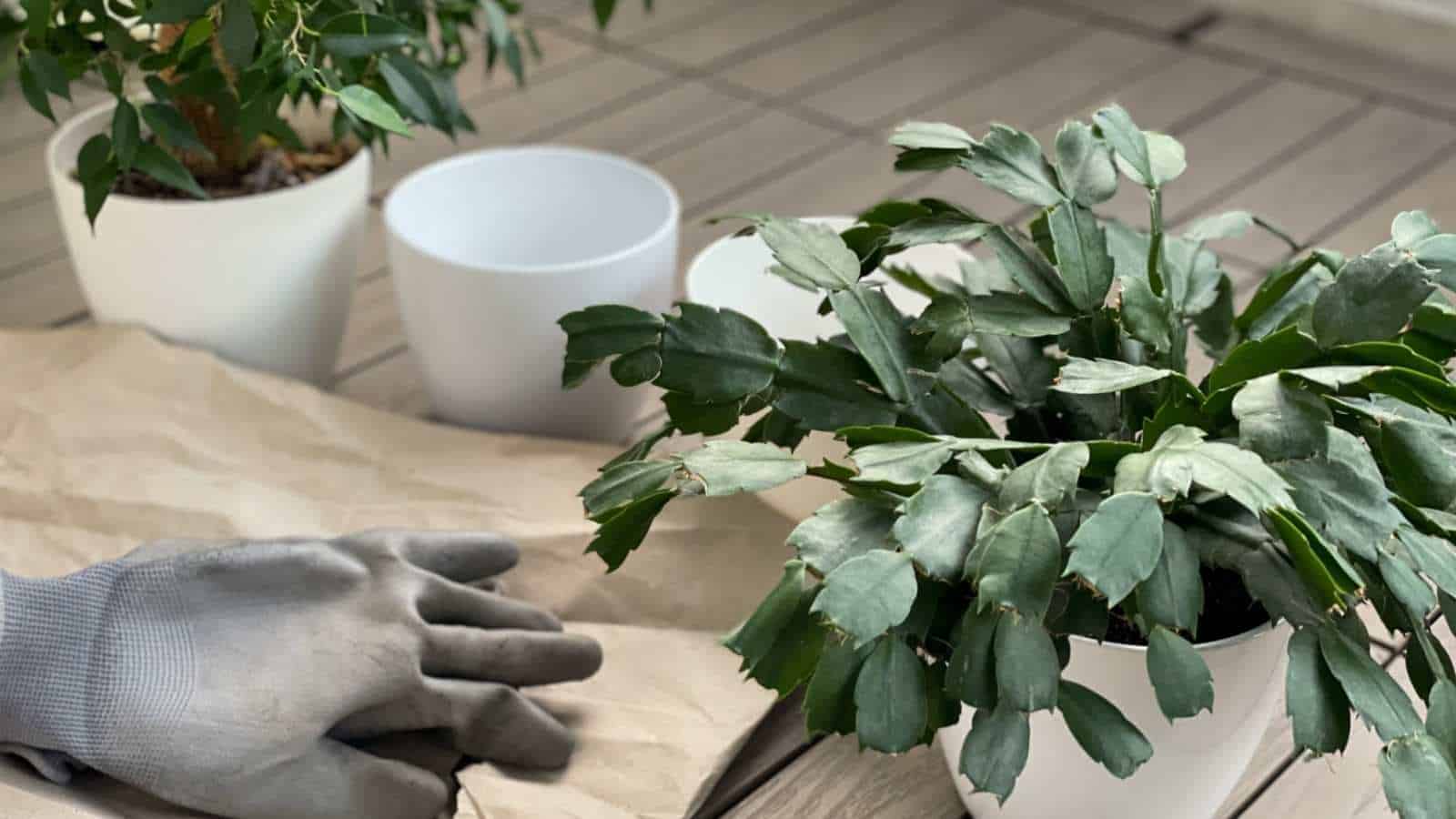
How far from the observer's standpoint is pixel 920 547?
69cm

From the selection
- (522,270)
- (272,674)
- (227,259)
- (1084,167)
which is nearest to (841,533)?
(1084,167)

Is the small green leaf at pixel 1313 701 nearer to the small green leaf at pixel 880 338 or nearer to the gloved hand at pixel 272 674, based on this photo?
the small green leaf at pixel 880 338

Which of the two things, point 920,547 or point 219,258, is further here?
point 219,258

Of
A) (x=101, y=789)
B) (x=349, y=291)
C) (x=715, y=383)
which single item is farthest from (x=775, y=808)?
(x=349, y=291)

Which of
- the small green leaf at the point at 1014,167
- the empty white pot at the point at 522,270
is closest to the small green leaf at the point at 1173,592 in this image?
the small green leaf at the point at 1014,167

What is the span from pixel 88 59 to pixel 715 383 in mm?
535

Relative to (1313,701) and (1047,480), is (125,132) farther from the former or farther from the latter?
(1313,701)

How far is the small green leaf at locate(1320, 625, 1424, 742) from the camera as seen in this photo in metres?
0.69

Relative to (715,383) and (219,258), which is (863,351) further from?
(219,258)

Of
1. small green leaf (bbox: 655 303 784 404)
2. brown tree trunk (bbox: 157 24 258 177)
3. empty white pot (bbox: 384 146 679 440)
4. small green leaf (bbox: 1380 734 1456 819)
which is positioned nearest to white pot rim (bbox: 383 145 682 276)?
empty white pot (bbox: 384 146 679 440)

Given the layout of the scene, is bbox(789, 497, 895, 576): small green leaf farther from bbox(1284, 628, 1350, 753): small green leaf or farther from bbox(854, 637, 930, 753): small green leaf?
bbox(1284, 628, 1350, 753): small green leaf

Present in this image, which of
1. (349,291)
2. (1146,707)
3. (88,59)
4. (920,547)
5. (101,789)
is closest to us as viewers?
(920,547)

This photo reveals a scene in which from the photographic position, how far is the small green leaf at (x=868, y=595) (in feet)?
2.18

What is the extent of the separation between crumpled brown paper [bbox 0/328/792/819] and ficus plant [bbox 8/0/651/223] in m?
0.19
